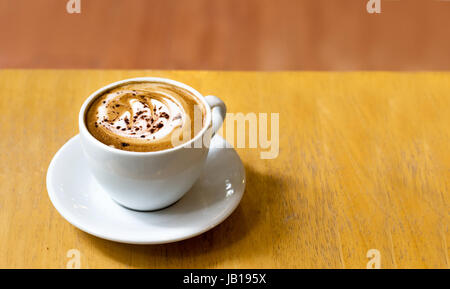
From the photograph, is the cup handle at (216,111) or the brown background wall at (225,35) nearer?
the cup handle at (216,111)

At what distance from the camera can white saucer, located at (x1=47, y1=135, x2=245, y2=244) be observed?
2.12 feet

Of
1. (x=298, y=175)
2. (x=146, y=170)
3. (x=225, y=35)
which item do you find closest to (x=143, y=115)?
(x=146, y=170)

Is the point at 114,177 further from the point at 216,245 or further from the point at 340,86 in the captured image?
the point at 340,86

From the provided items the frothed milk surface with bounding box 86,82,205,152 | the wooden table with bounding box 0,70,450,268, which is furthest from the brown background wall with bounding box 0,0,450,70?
the frothed milk surface with bounding box 86,82,205,152

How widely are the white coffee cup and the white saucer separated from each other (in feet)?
0.06

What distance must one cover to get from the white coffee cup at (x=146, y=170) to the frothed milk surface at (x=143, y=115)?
2cm

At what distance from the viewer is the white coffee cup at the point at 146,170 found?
629 mm

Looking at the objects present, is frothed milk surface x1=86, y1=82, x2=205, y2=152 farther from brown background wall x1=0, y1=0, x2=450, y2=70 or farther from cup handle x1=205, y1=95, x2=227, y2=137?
brown background wall x1=0, y1=0, x2=450, y2=70

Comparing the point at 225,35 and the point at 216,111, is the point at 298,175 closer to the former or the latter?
the point at 216,111

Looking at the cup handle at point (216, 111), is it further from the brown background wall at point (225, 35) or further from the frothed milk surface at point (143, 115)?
the brown background wall at point (225, 35)

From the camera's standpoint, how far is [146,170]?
636 mm

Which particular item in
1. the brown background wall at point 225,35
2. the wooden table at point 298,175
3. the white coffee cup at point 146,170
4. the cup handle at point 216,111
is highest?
the cup handle at point 216,111

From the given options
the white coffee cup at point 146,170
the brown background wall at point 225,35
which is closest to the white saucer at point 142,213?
the white coffee cup at point 146,170

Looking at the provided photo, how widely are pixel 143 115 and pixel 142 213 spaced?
0.12m
